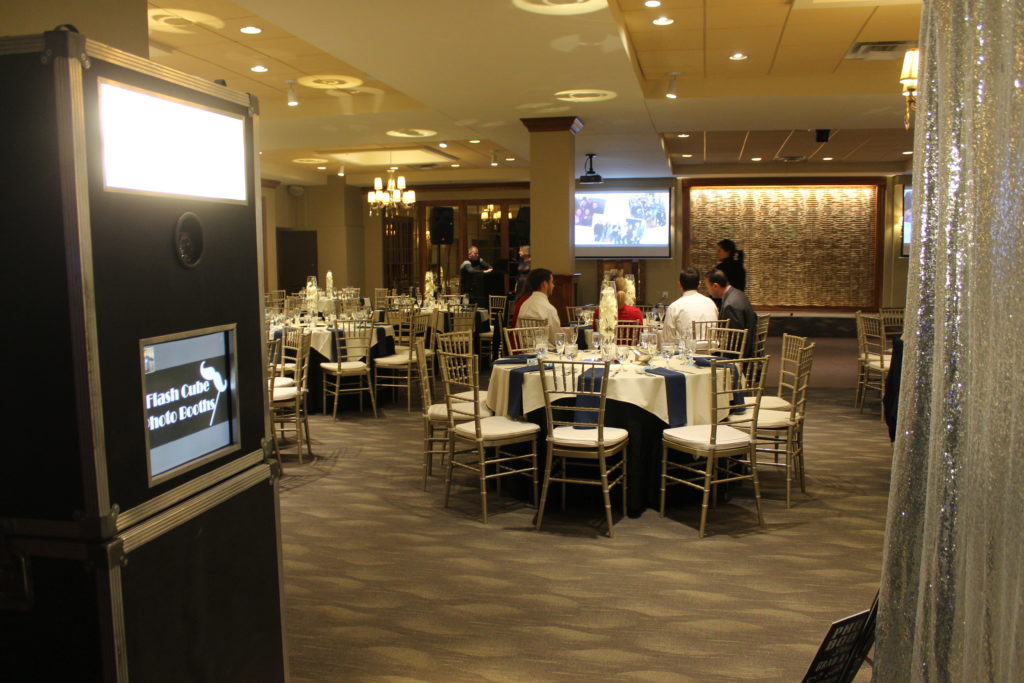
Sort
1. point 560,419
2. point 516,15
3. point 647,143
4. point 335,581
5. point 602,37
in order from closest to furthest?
point 335,581, point 560,419, point 516,15, point 602,37, point 647,143

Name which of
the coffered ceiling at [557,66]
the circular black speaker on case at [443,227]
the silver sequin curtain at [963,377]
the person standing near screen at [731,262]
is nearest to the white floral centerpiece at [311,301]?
the coffered ceiling at [557,66]

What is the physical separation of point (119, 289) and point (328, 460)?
482cm

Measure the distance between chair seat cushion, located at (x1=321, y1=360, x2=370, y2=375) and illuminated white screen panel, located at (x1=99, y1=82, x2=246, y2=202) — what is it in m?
5.84

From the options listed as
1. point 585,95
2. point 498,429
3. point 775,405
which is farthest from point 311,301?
point 775,405

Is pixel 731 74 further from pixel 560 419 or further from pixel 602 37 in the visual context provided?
pixel 560 419

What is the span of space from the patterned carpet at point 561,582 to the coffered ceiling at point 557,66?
3259mm

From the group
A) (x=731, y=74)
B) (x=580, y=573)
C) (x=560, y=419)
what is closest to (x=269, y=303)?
(x=731, y=74)

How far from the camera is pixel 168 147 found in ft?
6.24

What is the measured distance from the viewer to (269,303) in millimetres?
12922

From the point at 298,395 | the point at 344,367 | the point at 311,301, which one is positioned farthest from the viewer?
the point at 311,301

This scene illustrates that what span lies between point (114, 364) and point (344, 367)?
20.7 feet

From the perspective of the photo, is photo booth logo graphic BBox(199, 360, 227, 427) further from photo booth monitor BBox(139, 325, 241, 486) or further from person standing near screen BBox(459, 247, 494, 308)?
person standing near screen BBox(459, 247, 494, 308)

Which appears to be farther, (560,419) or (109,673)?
(560,419)

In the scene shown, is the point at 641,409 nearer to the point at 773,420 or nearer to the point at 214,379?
the point at 773,420
